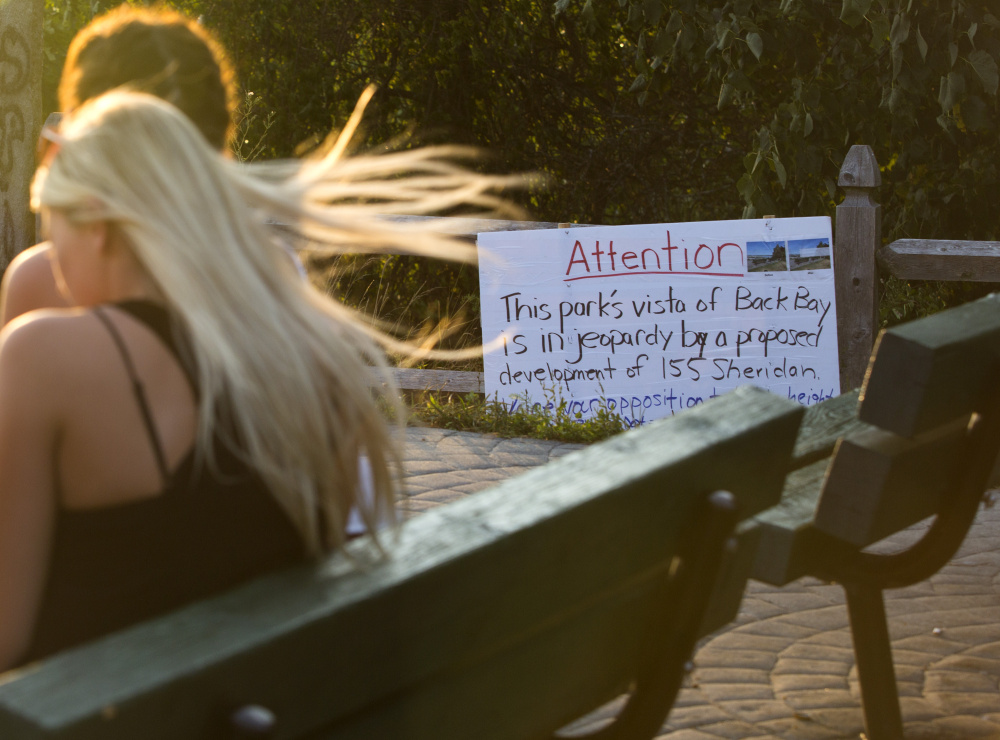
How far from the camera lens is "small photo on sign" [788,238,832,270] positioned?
6.60m

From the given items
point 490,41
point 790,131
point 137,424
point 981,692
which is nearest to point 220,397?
point 137,424

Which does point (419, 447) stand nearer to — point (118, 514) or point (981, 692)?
point (981, 692)

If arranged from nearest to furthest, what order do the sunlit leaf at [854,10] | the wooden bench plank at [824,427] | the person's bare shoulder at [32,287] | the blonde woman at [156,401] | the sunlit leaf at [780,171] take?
the blonde woman at [156,401] → the person's bare shoulder at [32,287] → the wooden bench plank at [824,427] → the sunlit leaf at [854,10] → the sunlit leaf at [780,171]

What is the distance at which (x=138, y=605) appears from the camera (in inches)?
58.1

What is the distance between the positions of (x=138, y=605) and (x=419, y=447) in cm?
450

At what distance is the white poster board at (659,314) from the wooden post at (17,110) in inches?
125

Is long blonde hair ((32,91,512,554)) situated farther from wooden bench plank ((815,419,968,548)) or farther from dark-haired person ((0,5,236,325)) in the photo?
wooden bench plank ((815,419,968,548))

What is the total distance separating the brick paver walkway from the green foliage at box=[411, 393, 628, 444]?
6.67ft

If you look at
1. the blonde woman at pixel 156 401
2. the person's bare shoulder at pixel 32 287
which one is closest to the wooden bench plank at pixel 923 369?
the blonde woman at pixel 156 401

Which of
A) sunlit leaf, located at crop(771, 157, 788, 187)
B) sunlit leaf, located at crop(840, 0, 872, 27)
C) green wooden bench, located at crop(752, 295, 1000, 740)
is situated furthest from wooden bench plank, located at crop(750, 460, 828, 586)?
sunlit leaf, located at crop(771, 157, 788, 187)

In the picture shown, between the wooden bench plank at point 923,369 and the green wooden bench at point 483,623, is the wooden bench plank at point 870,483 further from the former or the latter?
the green wooden bench at point 483,623

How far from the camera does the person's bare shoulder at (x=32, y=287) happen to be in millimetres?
2523

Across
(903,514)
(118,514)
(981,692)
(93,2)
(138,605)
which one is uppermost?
(93,2)

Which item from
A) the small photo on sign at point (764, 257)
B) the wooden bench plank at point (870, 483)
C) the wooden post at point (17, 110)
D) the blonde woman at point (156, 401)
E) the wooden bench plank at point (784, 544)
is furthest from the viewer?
the wooden post at point (17, 110)
